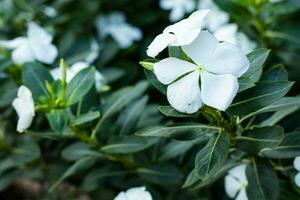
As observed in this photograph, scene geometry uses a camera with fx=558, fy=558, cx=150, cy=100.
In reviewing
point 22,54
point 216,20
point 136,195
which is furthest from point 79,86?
point 216,20

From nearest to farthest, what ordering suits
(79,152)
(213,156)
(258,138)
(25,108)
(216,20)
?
(213,156), (258,138), (25,108), (79,152), (216,20)

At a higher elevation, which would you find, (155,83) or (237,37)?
(155,83)

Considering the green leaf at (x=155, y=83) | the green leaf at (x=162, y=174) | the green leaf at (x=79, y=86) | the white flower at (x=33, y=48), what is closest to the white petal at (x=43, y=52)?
the white flower at (x=33, y=48)

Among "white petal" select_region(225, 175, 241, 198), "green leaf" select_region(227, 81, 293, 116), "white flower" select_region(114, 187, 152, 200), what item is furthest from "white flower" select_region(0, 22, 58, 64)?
"green leaf" select_region(227, 81, 293, 116)

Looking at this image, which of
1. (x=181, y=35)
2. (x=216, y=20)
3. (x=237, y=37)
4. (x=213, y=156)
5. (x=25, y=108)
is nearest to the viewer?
(x=181, y=35)

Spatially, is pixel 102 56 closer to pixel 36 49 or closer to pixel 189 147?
pixel 36 49

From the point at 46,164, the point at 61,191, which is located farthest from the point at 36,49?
the point at 61,191

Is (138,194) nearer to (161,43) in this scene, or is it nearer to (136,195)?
(136,195)
